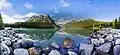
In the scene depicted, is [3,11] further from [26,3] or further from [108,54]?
[108,54]

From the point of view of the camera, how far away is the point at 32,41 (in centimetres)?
380

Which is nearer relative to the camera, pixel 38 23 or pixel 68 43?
pixel 68 43

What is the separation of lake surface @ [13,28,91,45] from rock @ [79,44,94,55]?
57 millimetres

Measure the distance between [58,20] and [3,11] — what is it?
2.17 ft

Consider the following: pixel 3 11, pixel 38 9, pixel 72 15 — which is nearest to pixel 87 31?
pixel 72 15

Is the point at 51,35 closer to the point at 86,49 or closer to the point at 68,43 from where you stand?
the point at 68,43

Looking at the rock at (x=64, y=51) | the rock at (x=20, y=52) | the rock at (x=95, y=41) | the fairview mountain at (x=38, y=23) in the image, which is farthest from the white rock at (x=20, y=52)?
the rock at (x=95, y=41)

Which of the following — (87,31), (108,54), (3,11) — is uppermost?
(3,11)

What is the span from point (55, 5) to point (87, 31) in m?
0.47

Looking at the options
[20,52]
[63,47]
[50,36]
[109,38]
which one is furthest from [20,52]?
[109,38]

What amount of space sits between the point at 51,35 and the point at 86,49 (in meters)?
0.44

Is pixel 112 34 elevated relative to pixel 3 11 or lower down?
lower down

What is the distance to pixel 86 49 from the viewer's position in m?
3.75

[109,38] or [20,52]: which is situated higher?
[109,38]
